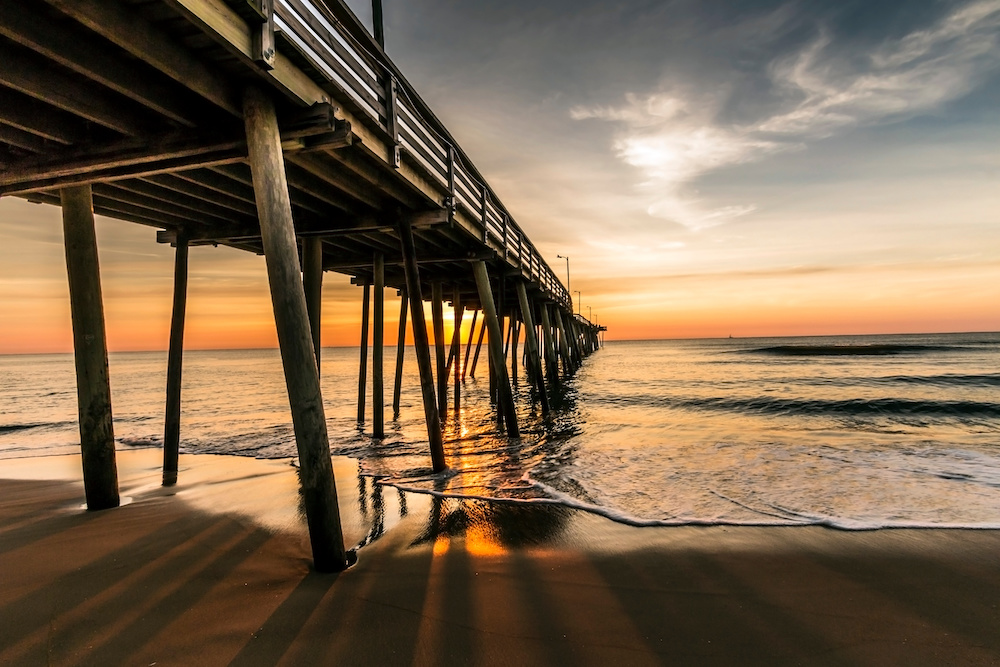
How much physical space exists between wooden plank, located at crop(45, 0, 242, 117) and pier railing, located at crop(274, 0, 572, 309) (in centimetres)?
60

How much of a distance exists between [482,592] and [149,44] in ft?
14.0

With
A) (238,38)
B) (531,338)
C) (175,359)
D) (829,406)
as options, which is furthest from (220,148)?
(829,406)

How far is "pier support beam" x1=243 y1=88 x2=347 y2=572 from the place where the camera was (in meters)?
3.50

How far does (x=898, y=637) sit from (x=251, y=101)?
5719 millimetres

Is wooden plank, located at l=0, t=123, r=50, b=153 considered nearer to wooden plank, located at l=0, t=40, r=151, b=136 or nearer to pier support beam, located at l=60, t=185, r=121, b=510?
pier support beam, located at l=60, t=185, r=121, b=510

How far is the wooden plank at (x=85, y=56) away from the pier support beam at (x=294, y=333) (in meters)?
0.70

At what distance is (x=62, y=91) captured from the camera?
350cm

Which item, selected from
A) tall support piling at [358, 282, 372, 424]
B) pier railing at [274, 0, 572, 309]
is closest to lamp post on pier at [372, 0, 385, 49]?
pier railing at [274, 0, 572, 309]

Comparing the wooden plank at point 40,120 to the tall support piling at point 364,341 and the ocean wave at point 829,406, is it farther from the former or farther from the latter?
the ocean wave at point 829,406

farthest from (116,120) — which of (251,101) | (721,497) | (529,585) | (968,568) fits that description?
(968,568)

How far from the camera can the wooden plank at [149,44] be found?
8.52ft

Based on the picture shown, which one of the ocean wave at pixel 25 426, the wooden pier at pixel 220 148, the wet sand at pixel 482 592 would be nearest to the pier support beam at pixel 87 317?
the wooden pier at pixel 220 148

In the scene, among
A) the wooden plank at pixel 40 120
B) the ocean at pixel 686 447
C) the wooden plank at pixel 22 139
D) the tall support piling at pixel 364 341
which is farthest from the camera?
the tall support piling at pixel 364 341

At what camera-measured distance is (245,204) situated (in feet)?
21.8
